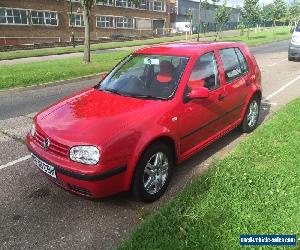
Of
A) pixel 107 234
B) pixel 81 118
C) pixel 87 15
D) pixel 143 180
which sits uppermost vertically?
pixel 87 15

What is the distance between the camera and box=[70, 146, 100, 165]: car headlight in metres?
3.67

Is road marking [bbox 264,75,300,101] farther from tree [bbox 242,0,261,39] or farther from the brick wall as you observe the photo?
tree [bbox 242,0,261,39]

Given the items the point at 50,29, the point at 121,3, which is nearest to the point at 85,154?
the point at 50,29

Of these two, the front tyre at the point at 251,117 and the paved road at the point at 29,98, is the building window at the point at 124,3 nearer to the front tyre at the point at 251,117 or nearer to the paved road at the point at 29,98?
the paved road at the point at 29,98

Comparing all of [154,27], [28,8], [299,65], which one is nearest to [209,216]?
[299,65]

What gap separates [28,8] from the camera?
3797cm

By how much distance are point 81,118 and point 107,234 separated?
1.42 meters

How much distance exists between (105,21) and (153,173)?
47153mm

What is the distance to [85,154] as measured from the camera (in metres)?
3.71

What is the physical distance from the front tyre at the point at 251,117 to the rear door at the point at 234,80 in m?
0.41

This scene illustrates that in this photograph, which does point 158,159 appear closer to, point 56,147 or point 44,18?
point 56,147

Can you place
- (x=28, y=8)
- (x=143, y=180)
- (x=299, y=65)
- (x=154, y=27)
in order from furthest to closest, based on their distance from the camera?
(x=154, y=27) < (x=28, y=8) < (x=299, y=65) < (x=143, y=180)

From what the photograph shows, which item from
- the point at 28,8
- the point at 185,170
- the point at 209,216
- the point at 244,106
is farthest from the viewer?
the point at 28,8

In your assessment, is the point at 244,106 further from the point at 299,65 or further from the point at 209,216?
the point at 299,65
